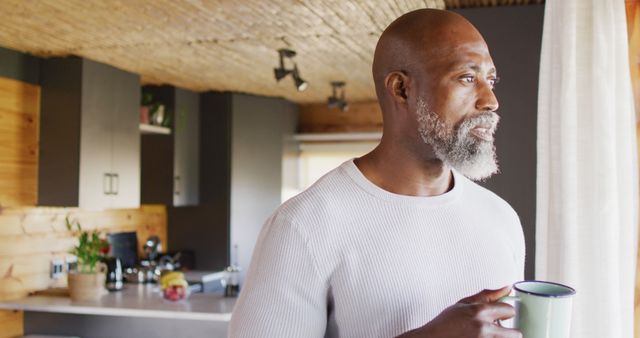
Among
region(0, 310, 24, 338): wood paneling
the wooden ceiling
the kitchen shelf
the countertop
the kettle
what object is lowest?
region(0, 310, 24, 338): wood paneling

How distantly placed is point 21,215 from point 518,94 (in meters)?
2.80

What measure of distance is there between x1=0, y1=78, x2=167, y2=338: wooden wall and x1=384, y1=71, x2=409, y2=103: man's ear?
299 cm

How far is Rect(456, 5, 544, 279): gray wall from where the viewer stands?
9.04ft

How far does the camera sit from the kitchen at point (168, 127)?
2.80 metres

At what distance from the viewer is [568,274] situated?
6.63 ft

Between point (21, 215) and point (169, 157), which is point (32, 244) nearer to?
point (21, 215)

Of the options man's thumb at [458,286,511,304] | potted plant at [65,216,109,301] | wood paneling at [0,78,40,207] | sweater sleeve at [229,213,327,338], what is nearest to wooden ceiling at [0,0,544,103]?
wood paneling at [0,78,40,207]

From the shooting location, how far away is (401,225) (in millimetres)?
1153

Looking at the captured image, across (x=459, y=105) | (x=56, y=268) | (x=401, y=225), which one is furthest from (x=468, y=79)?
(x=56, y=268)

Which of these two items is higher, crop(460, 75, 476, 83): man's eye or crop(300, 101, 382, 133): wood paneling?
crop(300, 101, 382, 133): wood paneling

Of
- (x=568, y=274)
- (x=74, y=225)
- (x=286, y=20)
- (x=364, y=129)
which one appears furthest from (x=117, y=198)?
(x=568, y=274)

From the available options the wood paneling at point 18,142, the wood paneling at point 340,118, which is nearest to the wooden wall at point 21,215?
the wood paneling at point 18,142

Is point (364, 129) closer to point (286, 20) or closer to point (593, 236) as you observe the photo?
point (286, 20)

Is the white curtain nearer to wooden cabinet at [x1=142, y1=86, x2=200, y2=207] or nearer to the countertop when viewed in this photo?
the countertop
